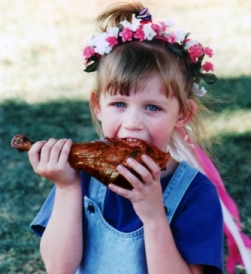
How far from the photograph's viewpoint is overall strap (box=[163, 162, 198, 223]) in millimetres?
2078

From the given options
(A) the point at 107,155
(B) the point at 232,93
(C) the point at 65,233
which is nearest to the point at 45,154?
(A) the point at 107,155

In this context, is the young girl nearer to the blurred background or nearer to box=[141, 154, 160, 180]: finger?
Result: box=[141, 154, 160, 180]: finger

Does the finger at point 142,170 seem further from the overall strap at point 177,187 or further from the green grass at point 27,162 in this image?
the green grass at point 27,162

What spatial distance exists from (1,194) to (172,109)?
1.92m

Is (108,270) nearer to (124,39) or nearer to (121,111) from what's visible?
(121,111)

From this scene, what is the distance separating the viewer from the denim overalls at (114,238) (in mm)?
2082

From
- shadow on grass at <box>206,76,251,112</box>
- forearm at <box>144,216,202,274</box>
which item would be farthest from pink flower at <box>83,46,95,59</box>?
shadow on grass at <box>206,76,251,112</box>

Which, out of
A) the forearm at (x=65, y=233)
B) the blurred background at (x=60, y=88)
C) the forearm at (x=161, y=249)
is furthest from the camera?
the blurred background at (x=60, y=88)

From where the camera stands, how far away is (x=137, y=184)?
6.01ft

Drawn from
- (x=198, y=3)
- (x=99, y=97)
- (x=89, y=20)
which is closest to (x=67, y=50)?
(x=89, y=20)

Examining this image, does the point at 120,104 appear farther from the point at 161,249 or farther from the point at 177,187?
the point at 161,249

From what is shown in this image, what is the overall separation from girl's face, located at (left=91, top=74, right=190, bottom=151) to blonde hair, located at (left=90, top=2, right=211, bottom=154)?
2 centimetres

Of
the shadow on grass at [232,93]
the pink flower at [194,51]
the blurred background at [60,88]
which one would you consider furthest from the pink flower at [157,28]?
the shadow on grass at [232,93]

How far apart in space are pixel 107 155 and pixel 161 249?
1.04 feet
